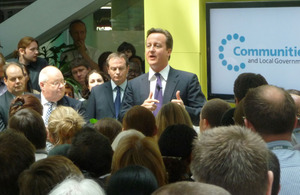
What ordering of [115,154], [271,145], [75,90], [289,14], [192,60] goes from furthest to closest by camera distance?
[75,90] < [192,60] < [289,14] < [115,154] < [271,145]

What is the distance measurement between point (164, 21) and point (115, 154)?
479cm

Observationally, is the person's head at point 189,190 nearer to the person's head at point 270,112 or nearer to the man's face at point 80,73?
the person's head at point 270,112

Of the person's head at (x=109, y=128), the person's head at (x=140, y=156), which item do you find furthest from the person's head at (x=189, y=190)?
the person's head at (x=109, y=128)

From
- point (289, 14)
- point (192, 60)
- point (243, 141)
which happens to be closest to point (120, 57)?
point (192, 60)

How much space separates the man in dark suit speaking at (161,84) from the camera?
22.3ft

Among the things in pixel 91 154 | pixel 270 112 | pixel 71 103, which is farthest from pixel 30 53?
pixel 270 112

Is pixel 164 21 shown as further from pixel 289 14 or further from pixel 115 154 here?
pixel 115 154

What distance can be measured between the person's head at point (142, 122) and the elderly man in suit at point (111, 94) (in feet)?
6.96

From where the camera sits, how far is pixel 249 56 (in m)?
7.98

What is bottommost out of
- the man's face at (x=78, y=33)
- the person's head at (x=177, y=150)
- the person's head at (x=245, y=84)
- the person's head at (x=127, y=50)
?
the person's head at (x=177, y=150)

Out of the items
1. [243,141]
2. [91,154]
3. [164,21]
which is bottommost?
[91,154]

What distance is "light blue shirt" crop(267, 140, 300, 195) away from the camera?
10.9 feet

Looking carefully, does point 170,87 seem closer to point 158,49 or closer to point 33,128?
point 158,49

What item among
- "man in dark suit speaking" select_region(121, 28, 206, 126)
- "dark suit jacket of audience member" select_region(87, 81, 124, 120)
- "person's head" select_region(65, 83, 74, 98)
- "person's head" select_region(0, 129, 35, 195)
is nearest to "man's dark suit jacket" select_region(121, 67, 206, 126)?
"man in dark suit speaking" select_region(121, 28, 206, 126)
